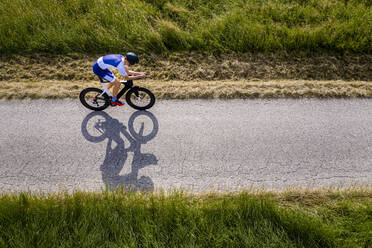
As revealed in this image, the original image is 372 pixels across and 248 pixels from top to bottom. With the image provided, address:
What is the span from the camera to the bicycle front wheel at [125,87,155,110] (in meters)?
5.78

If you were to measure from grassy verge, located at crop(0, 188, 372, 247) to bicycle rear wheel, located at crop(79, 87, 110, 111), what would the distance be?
2235 mm

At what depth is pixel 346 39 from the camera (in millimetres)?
8023

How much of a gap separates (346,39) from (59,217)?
941 centimetres

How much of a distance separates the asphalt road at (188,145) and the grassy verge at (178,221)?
1.26ft

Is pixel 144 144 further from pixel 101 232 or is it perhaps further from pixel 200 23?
pixel 200 23

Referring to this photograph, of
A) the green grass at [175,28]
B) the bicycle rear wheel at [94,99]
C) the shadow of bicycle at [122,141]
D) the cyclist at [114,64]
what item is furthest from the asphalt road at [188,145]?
the green grass at [175,28]

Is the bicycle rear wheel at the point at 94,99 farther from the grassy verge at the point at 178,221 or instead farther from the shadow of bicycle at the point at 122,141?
the grassy verge at the point at 178,221

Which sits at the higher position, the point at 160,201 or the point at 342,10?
the point at 342,10

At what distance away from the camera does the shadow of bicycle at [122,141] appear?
488 cm

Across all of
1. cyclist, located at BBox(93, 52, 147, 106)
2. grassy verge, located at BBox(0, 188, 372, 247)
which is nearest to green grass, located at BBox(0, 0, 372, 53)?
cyclist, located at BBox(93, 52, 147, 106)

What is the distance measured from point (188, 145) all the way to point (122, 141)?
149cm

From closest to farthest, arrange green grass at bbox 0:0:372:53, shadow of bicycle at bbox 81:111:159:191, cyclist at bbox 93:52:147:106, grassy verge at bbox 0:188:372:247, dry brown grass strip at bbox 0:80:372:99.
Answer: grassy verge at bbox 0:188:372:247, shadow of bicycle at bbox 81:111:159:191, cyclist at bbox 93:52:147:106, dry brown grass strip at bbox 0:80:372:99, green grass at bbox 0:0:372:53

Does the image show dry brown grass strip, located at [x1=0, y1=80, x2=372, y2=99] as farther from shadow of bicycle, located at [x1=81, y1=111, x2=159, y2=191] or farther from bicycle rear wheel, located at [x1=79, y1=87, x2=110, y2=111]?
shadow of bicycle, located at [x1=81, y1=111, x2=159, y2=191]

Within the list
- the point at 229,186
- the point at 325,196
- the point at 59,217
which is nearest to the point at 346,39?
the point at 325,196
